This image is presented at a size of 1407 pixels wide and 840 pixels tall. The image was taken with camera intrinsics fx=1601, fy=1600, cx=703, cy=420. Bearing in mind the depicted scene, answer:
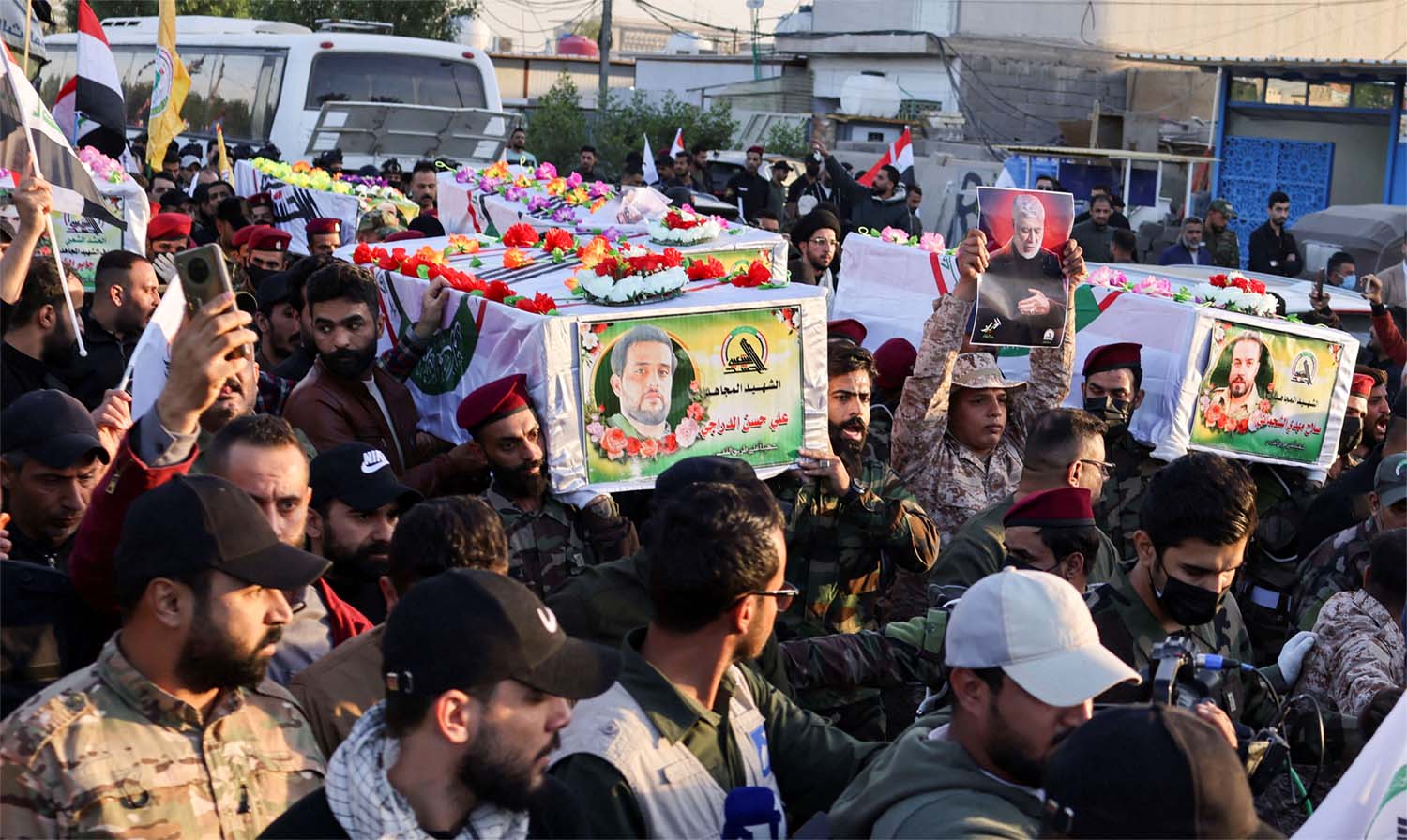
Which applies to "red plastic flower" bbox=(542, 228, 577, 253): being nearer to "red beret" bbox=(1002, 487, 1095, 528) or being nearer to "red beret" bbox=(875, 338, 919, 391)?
"red beret" bbox=(875, 338, 919, 391)

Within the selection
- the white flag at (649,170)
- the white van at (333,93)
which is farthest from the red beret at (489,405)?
the white van at (333,93)

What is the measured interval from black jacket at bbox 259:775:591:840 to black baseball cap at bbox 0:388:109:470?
1777 millimetres

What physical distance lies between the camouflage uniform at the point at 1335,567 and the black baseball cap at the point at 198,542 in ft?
11.8

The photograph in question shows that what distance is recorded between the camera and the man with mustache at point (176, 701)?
108 inches

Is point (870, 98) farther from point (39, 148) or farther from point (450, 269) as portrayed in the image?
point (39, 148)

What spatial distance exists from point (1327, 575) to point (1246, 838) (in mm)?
3459

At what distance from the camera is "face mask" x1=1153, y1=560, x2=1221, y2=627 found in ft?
13.7

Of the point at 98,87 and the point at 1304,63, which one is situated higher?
the point at 1304,63

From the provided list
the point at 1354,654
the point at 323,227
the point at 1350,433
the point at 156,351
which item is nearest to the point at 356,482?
the point at 156,351

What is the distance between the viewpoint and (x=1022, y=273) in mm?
6426

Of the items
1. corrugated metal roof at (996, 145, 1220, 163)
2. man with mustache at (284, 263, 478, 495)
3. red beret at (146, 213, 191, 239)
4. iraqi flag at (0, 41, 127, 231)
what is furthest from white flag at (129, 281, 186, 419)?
corrugated metal roof at (996, 145, 1220, 163)

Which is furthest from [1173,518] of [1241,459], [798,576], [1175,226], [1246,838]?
[1175,226]

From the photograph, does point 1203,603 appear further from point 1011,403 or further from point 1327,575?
point 1011,403

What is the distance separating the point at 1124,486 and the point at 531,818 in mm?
4614
